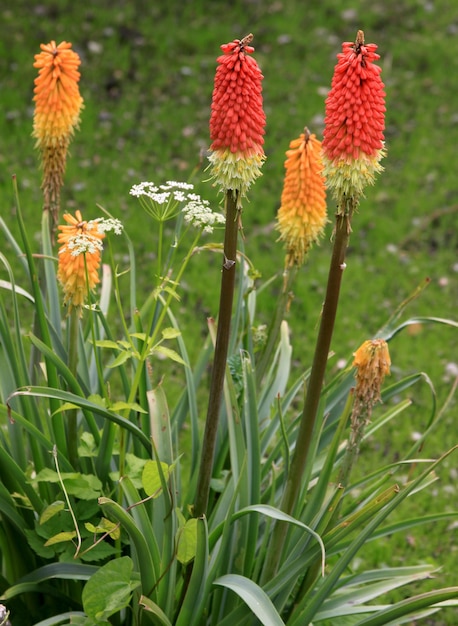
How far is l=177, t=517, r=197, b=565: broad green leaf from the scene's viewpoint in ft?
7.61

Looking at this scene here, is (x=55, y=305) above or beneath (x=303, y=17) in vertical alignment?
beneath

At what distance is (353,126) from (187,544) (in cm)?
112

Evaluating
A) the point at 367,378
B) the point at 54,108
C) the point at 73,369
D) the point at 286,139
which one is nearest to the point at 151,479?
the point at 73,369

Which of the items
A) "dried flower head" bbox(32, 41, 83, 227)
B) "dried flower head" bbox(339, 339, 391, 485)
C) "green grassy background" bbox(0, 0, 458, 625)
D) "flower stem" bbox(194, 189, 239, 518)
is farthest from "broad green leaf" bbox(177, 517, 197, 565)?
"green grassy background" bbox(0, 0, 458, 625)

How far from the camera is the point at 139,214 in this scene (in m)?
5.88

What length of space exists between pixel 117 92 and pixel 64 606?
16.3 feet

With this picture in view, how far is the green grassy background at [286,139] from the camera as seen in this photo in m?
5.19

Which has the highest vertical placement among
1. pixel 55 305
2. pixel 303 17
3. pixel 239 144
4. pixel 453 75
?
pixel 303 17

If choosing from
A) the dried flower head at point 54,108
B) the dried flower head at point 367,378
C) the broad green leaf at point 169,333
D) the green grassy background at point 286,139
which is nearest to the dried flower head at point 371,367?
the dried flower head at point 367,378

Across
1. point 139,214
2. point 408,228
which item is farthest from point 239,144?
point 408,228

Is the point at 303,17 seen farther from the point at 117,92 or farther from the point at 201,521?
the point at 201,521

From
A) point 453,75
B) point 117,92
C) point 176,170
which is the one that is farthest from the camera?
point 453,75

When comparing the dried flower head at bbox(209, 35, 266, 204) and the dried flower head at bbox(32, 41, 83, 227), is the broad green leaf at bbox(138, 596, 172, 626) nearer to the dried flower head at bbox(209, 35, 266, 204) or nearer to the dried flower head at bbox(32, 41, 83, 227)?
the dried flower head at bbox(209, 35, 266, 204)

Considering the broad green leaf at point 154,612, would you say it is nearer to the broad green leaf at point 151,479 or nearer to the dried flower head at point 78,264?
the broad green leaf at point 151,479
